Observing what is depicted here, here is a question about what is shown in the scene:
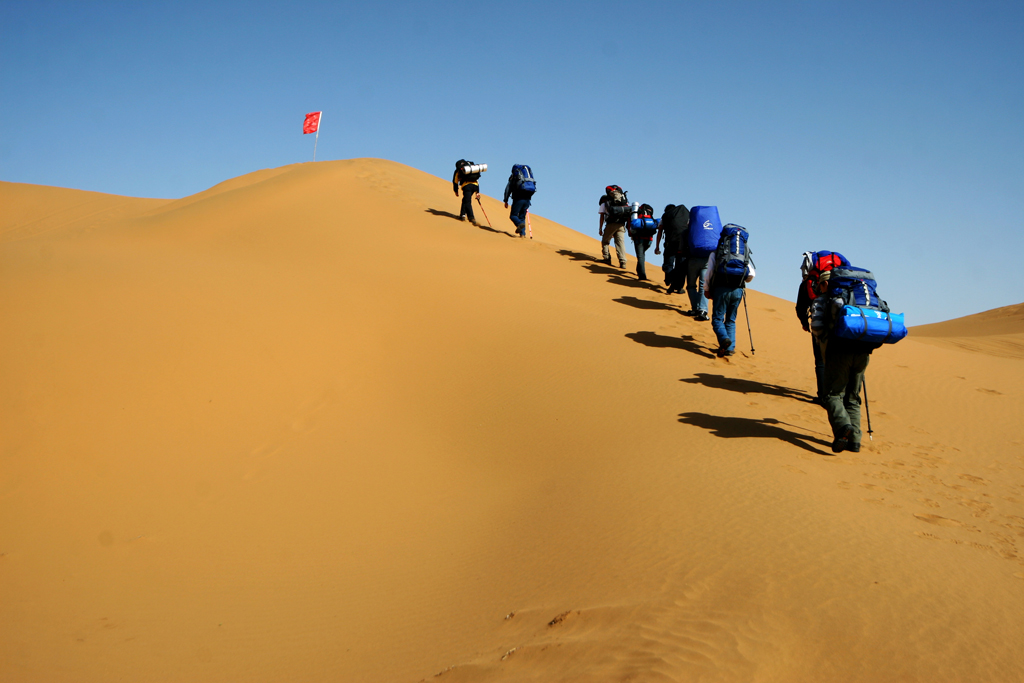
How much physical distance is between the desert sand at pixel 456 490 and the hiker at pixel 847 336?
0.37m

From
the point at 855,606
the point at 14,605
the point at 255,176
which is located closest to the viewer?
the point at 855,606

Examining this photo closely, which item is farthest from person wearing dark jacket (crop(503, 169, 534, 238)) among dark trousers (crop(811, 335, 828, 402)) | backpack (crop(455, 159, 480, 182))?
dark trousers (crop(811, 335, 828, 402))

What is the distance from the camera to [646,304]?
12.4 meters

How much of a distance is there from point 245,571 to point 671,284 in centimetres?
995

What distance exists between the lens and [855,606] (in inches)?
137

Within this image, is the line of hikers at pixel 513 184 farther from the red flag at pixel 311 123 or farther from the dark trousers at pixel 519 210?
the red flag at pixel 311 123

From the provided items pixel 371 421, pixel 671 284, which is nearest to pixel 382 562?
pixel 371 421

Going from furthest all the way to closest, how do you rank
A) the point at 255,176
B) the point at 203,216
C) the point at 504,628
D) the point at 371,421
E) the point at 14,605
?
1. the point at 255,176
2. the point at 203,216
3. the point at 371,421
4. the point at 14,605
5. the point at 504,628

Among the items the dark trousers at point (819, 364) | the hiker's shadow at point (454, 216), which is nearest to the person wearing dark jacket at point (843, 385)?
the dark trousers at point (819, 364)

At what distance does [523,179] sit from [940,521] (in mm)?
11673

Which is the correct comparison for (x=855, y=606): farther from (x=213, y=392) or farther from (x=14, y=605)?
(x=213, y=392)

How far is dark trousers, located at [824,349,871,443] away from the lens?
638 centimetres

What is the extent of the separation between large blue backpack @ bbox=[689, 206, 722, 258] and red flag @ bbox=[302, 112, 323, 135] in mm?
18293

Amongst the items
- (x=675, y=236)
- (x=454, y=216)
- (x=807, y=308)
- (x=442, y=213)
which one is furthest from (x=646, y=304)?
(x=442, y=213)
